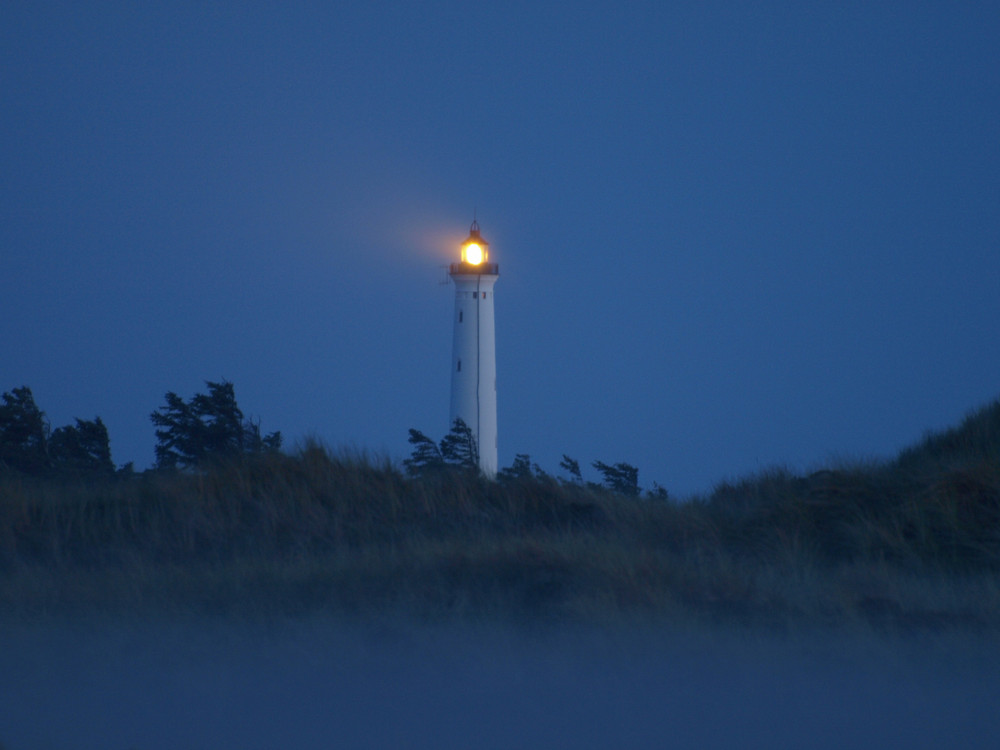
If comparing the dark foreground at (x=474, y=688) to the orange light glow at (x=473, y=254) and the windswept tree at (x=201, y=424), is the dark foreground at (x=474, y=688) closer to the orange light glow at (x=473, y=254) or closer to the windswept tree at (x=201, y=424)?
the windswept tree at (x=201, y=424)

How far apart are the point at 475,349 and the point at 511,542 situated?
2468 centimetres

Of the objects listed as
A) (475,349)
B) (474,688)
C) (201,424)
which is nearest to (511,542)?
(474,688)

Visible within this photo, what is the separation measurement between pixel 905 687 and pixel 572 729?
1950 mm

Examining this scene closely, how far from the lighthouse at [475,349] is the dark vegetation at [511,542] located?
20959 mm

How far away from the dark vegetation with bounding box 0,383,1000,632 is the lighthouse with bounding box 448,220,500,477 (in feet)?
68.8

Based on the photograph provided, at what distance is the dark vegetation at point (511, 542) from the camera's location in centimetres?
686

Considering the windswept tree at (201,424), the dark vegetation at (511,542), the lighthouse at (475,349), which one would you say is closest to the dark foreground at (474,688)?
the dark vegetation at (511,542)

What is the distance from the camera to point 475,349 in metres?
32.6

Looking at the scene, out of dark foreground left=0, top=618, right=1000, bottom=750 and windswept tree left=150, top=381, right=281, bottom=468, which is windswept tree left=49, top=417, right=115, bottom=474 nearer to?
windswept tree left=150, top=381, right=281, bottom=468

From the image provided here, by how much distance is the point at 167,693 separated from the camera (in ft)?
18.5

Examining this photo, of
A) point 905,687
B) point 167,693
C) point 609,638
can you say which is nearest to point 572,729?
point 609,638

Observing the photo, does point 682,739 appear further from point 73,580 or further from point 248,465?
point 248,465

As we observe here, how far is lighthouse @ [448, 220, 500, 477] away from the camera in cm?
3238

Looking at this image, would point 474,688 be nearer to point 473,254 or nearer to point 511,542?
point 511,542
